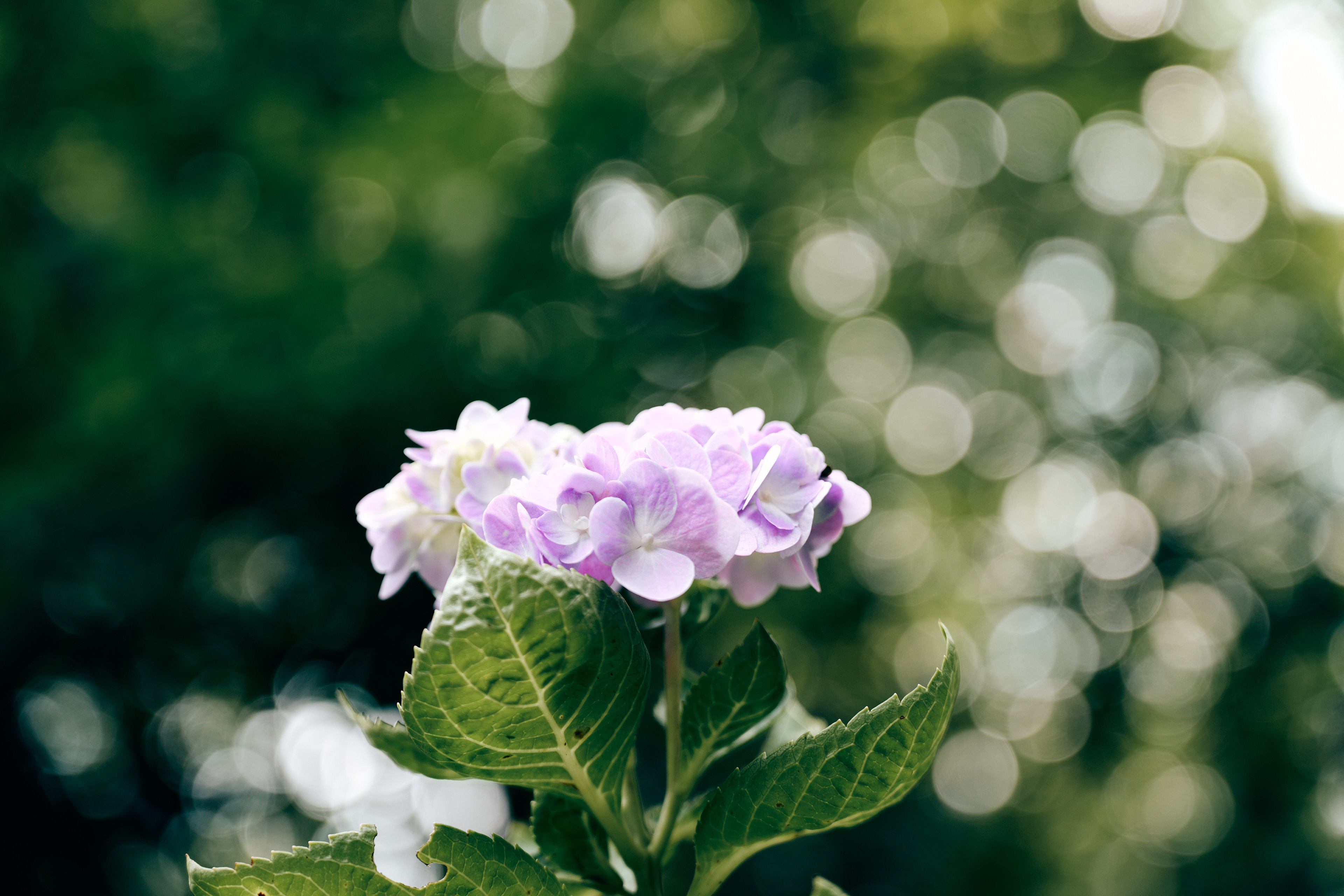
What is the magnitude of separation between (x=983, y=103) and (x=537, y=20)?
12.1 ft

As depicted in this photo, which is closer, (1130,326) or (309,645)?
(309,645)

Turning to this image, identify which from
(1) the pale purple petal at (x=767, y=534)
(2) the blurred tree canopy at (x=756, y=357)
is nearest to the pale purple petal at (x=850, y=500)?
(1) the pale purple petal at (x=767, y=534)

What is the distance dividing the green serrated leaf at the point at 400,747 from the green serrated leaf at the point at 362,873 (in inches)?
2.5

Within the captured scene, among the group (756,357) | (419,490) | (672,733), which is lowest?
(756,357)

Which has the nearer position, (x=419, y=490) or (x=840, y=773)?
(x=840, y=773)

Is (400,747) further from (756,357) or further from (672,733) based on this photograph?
(756,357)

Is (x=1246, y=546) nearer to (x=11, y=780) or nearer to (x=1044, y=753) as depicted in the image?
(x=1044, y=753)

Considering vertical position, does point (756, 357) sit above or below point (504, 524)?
below

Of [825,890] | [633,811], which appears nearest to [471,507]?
[633,811]

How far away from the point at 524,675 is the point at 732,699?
0.20 m

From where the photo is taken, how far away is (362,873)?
580mm

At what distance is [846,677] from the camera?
657 centimetres

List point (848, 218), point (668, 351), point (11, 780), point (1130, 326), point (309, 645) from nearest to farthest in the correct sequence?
1. point (11, 780)
2. point (309, 645)
3. point (668, 351)
4. point (848, 218)
5. point (1130, 326)

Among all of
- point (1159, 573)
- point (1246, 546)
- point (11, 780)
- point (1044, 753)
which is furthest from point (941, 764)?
point (11, 780)
